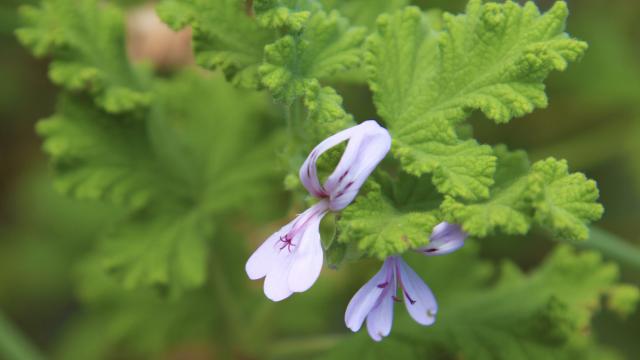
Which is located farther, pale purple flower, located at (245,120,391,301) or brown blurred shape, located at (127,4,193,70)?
brown blurred shape, located at (127,4,193,70)

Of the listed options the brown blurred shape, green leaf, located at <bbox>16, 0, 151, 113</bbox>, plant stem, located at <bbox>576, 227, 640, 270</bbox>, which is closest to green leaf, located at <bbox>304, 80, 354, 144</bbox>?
green leaf, located at <bbox>16, 0, 151, 113</bbox>

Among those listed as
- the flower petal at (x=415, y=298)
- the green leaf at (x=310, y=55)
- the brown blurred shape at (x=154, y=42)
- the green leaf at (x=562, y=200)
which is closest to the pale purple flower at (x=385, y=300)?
the flower petal at (x=415, y=298)

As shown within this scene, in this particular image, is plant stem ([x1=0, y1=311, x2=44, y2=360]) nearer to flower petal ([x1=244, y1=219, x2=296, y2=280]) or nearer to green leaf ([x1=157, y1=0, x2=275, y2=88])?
green leaf ([x1=157, y1=0, x2=275, y2=88])

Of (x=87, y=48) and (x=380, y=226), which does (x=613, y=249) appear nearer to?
(x=380, y=226)

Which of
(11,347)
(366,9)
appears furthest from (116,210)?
(366,9)

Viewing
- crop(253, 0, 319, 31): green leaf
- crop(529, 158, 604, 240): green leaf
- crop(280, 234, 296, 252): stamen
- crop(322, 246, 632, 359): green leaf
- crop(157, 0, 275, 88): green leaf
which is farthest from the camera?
crop(322, 246, 632, 359): green leaf

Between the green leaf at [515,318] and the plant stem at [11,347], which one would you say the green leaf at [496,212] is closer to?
the green leaf at [515,318]
